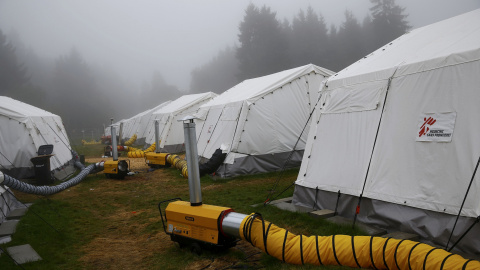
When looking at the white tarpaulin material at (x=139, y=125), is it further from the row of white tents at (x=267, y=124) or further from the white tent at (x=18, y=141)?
the row of white tents at (x=267, y=124)

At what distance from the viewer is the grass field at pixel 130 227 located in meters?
5.20

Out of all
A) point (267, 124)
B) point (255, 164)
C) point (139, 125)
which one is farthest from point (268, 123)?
point (139, 125)

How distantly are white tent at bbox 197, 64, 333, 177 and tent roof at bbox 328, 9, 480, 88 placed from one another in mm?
5025

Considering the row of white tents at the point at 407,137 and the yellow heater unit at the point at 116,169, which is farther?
the yellow heater unit at the point at 116,169

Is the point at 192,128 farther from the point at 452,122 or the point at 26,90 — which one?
the point at 26,90

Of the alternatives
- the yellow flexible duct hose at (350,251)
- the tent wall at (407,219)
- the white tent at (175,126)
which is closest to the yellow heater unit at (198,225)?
the yellow flexible duct hose at (350,251)

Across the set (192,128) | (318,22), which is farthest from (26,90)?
(192,128)

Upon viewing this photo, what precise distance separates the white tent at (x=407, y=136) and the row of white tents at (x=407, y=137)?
1 centimetres

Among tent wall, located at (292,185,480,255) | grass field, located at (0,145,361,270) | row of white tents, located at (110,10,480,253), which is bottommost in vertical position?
grass field, located at (0,145,361,270)

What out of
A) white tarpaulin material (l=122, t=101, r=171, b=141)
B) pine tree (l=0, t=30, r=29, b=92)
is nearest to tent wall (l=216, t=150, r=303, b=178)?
white tarpaulin material (l=122, t=101, r=171, b=141)

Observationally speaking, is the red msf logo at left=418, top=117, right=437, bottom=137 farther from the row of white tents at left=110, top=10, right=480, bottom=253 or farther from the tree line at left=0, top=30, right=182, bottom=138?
the tree line at left=0, top=30, right=182, bottom=138

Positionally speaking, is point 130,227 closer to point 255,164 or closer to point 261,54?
point 255,164

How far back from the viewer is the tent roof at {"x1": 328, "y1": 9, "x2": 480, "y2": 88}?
5.23 meters

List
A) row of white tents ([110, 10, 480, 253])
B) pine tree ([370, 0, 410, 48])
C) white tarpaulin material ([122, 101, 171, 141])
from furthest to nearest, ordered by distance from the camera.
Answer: pine tree ([370, 0, 410, 48])
white tarpaulin material ([122, 101, 171, 141])
row of white tents ([110, 10, 480, 253])
